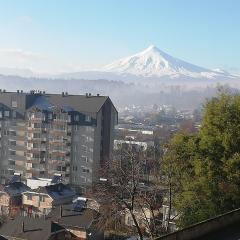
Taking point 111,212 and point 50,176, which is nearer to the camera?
point 111,212

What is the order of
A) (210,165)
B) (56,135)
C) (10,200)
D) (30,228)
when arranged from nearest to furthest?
(210,165) → (30,228) → (10,200) → (56,135)

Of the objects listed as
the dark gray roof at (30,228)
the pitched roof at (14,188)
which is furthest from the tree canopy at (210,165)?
the pitched roof at (14,188)

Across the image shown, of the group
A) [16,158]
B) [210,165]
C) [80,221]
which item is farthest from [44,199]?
[210,165]

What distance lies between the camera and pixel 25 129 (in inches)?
1889

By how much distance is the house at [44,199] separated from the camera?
111ft

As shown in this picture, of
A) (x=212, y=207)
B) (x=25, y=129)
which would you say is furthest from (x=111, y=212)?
(x=25, y=129)

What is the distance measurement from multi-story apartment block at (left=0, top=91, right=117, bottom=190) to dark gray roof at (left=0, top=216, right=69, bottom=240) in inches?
667

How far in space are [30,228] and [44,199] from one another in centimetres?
833

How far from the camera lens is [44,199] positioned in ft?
112

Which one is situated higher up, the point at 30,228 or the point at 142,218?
the point at 142,218

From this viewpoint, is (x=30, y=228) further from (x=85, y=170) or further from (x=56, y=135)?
(x=56, y=135)

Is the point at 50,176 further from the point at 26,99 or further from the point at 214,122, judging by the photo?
the point at 214,122

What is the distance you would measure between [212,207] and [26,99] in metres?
36.4

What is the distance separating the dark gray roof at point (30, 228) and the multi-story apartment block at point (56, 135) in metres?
17.0
